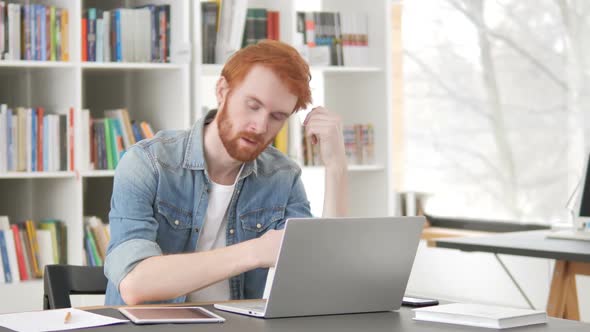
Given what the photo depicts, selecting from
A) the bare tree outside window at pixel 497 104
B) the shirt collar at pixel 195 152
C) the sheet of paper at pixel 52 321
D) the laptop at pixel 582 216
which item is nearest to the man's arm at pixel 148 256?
the shirt collar at pixel 195 152

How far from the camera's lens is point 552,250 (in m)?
3.42

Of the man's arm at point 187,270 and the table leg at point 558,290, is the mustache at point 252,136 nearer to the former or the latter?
the man's arm at point 187,270

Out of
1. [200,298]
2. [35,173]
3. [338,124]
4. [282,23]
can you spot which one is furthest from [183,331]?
[282,23]

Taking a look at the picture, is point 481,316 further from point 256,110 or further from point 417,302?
point 256,110

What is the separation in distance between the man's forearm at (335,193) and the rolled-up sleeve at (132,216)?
464 millimetres

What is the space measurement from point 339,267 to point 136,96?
2723 millimetres

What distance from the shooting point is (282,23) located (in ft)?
14.7

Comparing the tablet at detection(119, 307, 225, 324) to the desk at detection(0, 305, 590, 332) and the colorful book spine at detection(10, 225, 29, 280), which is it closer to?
the desk at detection(0, 305, 590, 332)

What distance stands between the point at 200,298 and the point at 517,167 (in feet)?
9.75

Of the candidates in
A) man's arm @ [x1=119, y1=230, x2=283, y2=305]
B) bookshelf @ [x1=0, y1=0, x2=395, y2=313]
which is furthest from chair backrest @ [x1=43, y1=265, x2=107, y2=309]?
bookshelf @ [x1=0, y1=0, x2=395, y2=313]

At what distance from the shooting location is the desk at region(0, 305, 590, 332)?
1.75 meters

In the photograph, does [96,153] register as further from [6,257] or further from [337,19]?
[337,19]

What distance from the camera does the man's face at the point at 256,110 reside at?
2.31m

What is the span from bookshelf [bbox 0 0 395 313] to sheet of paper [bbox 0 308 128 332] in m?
2.07
